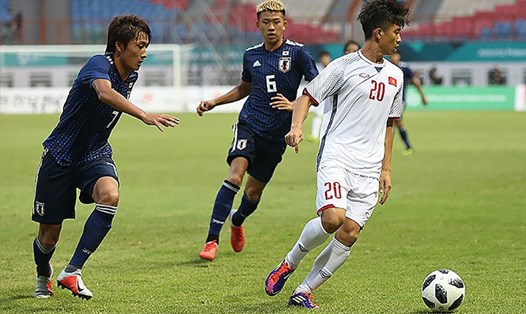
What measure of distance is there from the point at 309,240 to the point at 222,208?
2.63 metres

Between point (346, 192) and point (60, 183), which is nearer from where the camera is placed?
point (346, 192)

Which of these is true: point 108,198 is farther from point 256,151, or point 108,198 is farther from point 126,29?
point 256,151

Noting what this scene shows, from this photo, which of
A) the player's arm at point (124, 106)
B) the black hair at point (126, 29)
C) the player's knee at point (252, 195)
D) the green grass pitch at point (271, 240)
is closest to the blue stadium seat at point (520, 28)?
the green grass pitch at point (271, 240)

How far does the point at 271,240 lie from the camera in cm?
1070

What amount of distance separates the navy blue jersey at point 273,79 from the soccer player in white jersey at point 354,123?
244 centimetres

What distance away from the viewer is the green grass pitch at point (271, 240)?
24.4 feet

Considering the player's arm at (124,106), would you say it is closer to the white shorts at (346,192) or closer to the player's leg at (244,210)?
the white shorts at (346,192)

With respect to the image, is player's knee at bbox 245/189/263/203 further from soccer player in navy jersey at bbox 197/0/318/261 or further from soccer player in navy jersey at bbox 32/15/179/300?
soccer player in navy jersey at bbox 32/15/179/300

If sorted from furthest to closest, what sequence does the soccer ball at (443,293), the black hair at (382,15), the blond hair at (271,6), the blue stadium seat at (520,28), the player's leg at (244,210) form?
1. the blue stadium seat at (520,28)
2. the player's leg at (244,210)
3. the blond hair at (271,6)
4. the black hair at (382,15)
5. the soccer ball at (443,293)

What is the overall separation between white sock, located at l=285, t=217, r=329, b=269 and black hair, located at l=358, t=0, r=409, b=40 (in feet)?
4.60

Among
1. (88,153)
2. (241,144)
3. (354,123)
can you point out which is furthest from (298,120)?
(241,144)

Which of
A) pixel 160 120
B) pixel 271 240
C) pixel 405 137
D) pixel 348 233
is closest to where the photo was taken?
pixel 160 120

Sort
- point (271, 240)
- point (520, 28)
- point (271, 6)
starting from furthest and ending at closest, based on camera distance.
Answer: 1. point (520, 28)
2. point (271, 240)
3. point (271, 6)

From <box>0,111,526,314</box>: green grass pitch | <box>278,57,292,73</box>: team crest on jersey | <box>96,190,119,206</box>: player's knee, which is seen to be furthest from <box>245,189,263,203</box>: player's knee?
<box>96,190,119,206</box>: player's knee
